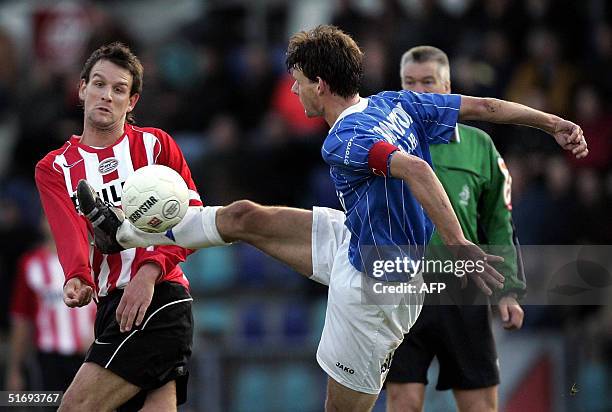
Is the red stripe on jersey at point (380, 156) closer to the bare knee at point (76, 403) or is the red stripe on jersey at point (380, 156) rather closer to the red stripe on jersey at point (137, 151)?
the red stripe on jersey at point (137, 151)

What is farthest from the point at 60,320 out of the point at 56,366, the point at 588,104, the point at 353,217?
the point at 588,104

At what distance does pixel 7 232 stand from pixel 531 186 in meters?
5.47

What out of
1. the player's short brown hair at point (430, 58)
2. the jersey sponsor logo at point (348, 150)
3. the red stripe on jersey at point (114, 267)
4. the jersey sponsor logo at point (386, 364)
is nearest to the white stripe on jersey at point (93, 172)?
the red stripe on jersey at point (114, 267)

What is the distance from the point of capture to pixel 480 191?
672 centimetres

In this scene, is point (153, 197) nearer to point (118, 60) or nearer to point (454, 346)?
point (118, 60)

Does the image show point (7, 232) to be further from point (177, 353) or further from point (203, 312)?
point (177, 353)

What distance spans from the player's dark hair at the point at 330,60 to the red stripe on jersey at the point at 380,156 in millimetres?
566

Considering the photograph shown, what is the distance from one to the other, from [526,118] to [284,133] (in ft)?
19.9

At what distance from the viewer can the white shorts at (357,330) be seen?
5.91 m

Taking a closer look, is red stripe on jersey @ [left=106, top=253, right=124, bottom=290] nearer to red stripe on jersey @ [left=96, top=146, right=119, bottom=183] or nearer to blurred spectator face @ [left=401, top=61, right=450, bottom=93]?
red stripe on jersey @ [left=96, top=146, right=119, bottom=183]

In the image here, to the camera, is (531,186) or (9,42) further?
(9,42)

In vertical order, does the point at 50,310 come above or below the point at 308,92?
below

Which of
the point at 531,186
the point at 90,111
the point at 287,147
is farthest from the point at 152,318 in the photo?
the point at 287,147

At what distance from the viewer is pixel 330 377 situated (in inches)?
238
